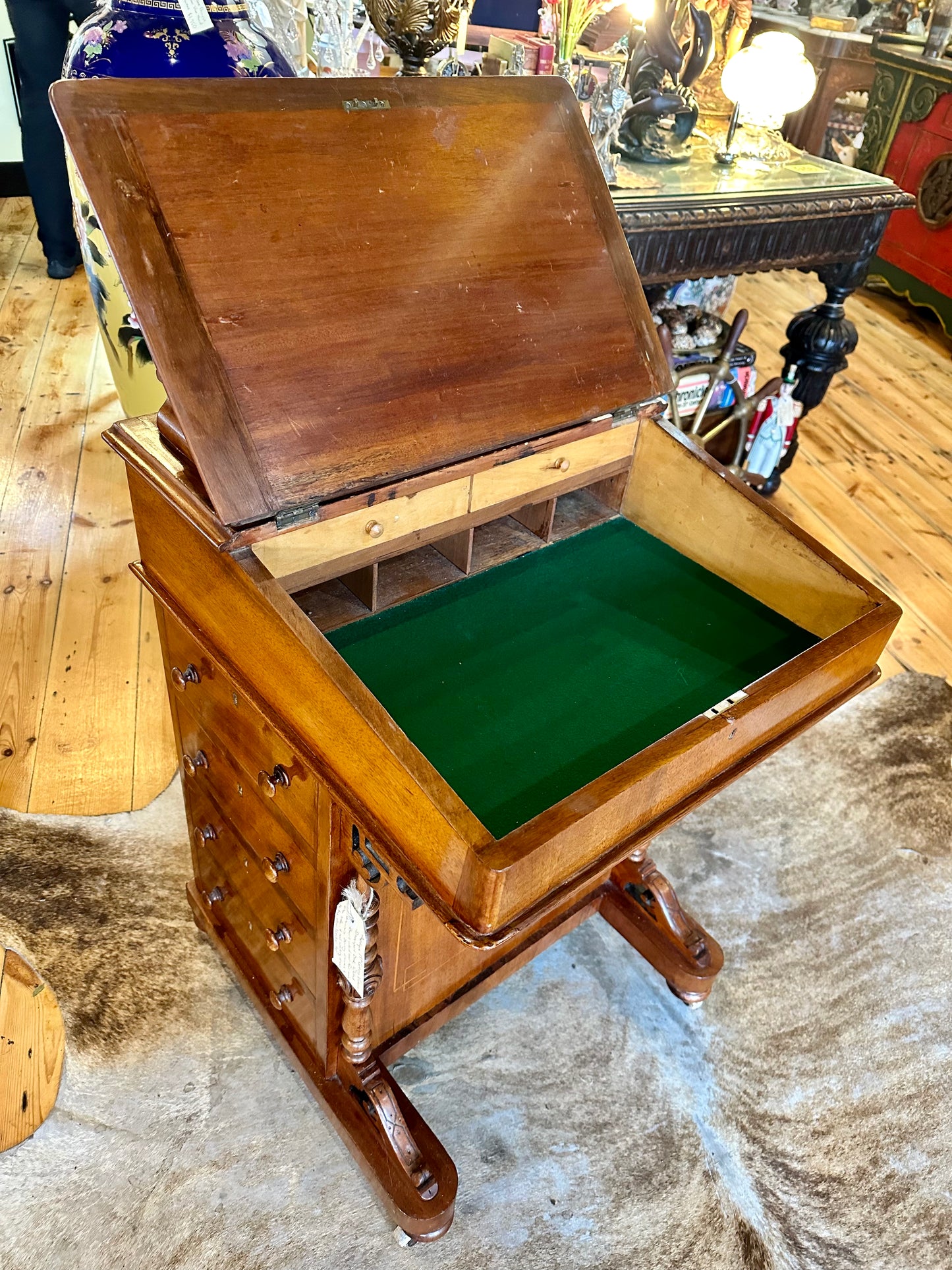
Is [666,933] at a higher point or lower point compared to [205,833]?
lower

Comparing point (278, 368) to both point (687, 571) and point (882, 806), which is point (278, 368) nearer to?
point (687, 571)

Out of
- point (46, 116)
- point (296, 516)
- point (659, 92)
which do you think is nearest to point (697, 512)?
point (296, 516)

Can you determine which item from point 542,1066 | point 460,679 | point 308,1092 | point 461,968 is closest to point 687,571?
point 460,679

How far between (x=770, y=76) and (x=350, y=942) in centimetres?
A: 234

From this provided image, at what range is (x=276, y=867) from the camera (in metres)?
1.13

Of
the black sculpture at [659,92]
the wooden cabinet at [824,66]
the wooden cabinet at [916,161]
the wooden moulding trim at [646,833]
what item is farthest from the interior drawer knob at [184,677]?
the wooden cabinet at [824,66]

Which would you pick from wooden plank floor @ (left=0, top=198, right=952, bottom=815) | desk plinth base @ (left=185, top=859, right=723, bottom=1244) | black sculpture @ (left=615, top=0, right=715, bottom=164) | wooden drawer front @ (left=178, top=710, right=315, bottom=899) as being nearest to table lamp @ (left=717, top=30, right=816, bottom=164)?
black sculpture @ (left=615, top=0, right=715, bottom=164)

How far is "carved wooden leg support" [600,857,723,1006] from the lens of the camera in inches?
62.1

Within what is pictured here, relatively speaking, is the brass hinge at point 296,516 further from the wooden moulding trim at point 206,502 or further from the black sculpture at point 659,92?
the black sculpture at point 659,92

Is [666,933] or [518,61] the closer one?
[666,933]

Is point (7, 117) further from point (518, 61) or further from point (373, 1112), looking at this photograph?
point (373, 1112)

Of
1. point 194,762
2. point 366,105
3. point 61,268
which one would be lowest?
point 61,268

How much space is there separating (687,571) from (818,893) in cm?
91

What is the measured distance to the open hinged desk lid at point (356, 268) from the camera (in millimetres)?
844
